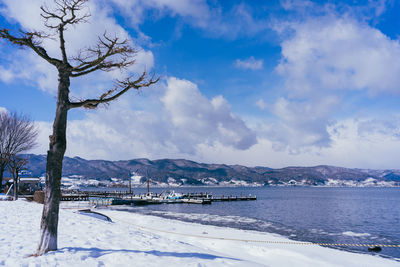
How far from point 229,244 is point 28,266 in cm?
1296

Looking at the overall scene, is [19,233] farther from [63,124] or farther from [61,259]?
[63,124]

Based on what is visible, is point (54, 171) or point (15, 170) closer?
point (54, 171)

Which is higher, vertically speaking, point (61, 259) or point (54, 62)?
point (54, 62)

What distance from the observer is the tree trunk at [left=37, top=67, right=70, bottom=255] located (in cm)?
746

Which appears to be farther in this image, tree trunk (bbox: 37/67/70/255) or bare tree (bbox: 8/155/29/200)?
bare tree (bbox: 8/155/29/200)

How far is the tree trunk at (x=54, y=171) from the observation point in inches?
294

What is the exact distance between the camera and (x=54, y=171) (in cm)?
777

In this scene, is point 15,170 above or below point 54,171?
above

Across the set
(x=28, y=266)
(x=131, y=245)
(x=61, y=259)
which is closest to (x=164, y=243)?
(x=131, y=245)

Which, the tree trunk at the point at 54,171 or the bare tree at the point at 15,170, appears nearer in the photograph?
the tree trunk at the point at 54,171

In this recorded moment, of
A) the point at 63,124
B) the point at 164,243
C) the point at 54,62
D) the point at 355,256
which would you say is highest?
the point at 54,62

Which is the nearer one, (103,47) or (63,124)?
(63,124)

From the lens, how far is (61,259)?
22.6 feet

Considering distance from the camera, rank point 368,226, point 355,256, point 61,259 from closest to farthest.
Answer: point 61,259, point 355,256, point 368,226
